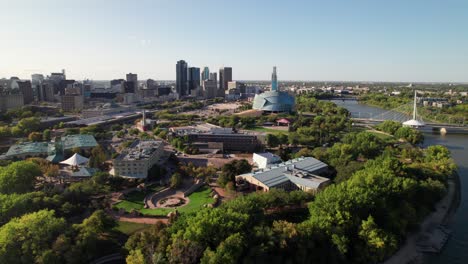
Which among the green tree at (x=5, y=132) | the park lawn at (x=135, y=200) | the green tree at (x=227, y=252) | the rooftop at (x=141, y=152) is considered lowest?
the park lawn at (x=135, y=200)

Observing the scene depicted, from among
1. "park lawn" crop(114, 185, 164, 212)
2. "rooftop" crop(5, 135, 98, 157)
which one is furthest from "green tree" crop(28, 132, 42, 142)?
"park lawn" crop(114, 185, 164, 212)

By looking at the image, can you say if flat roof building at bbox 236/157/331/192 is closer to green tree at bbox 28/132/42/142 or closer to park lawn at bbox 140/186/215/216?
park lawn at bbox 140/186/215/216

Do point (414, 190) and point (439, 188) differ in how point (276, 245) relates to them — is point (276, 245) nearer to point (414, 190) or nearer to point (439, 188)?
point (414, 190)

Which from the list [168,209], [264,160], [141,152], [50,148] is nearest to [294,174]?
[264,160]


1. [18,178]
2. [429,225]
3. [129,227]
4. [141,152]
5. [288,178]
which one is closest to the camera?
[129,227]

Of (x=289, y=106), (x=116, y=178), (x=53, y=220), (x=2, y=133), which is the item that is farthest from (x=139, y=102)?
(x=53, y=220)

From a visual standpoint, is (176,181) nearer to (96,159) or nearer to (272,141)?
(96,159)

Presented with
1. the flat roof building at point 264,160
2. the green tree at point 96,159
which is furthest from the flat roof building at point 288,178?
the green tree at point 96,159

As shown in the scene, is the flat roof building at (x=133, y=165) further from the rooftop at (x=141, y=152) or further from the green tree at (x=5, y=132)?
the green tree at (x=5, y=132)
